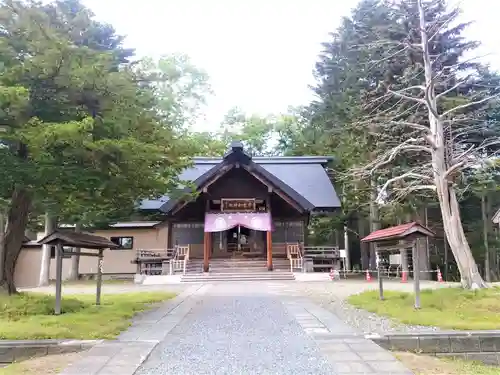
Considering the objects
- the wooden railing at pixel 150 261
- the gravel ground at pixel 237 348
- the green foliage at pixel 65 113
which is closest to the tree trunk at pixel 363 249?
the wooden railing at pixel 150 261

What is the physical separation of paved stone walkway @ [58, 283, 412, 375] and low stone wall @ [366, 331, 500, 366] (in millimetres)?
423

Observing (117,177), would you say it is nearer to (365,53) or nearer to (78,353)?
(78,353)

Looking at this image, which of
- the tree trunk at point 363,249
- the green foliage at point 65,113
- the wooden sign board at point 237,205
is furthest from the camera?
the tree trunk at point 363,249

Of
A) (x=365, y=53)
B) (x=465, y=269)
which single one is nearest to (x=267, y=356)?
(x=465, y=269)

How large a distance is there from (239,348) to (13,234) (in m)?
5.41

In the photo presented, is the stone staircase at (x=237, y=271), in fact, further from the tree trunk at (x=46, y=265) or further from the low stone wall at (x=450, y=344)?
the low stone wall at (x=450, y=344)

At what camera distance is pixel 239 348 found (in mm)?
5430

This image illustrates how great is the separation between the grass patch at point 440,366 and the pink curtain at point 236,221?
14310 millimetres

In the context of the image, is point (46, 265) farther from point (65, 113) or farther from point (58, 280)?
point (65, 113)

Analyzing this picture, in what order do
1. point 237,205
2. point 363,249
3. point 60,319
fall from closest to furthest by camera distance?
point 60,319 → point 237,205 → point 363,249

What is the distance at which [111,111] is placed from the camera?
788 cm

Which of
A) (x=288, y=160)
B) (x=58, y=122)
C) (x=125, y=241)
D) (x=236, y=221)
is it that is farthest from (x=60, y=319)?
(x=288, y=160)

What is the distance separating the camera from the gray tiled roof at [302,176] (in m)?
21.4

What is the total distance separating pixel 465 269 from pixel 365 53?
47.7 ft
